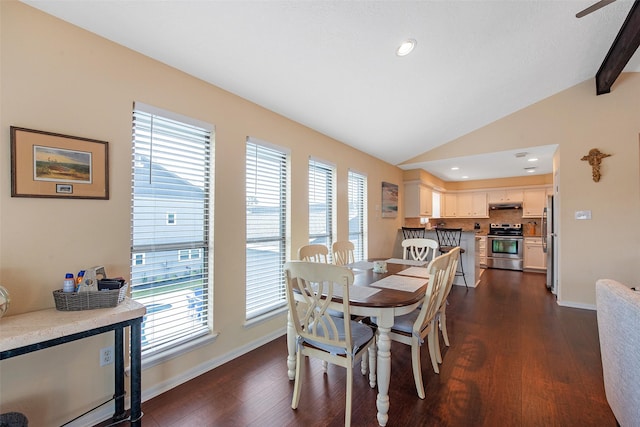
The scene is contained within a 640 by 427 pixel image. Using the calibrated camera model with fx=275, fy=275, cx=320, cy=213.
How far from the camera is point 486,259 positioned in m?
6.82

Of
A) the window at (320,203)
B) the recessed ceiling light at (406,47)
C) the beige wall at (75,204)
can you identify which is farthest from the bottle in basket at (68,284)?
the recessed ceiling light at (406,47)

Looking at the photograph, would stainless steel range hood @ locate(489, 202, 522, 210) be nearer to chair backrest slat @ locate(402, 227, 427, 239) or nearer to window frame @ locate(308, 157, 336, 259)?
chair backrest slat @ locate(402, 227, 427, 239)

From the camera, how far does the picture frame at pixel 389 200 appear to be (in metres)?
5.14

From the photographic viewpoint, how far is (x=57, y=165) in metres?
1.54

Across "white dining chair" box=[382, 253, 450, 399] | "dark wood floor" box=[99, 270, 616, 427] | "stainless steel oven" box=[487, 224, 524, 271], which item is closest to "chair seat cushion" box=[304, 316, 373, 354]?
"white dining chair" box=[382, 253, 450, 399]

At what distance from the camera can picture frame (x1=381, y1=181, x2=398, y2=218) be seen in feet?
16.9

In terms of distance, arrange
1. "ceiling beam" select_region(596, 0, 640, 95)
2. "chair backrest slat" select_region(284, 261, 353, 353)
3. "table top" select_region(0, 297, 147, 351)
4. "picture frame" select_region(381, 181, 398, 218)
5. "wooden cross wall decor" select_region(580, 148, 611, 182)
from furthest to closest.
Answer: "picture frame" select_region(381, 181, 398, 218)
"wooden cross wall decor" select_region(580, 148, 611, 182)
"ceiling beam" select_region(596, 0, 640, 95)
"chair backrest slat" select_region(284, 261, 353, 353)
"table top" select_region(0, 297, 147, 351)

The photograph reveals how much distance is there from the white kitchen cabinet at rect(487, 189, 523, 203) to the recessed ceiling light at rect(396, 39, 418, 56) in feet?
20.1

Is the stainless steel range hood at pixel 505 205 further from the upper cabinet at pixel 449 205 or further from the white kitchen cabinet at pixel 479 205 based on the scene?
the upper cabinet at pixel 449 205

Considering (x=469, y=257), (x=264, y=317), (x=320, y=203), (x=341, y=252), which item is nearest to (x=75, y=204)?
(x=264, y=317)

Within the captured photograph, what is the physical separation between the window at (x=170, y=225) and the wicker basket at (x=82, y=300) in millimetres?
427

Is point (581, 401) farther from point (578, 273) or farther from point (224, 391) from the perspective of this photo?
point (578, 273)

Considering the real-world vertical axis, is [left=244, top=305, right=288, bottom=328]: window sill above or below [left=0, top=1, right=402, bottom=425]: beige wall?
below

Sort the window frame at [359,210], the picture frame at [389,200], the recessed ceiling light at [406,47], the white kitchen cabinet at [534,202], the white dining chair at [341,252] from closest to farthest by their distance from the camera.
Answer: the recessed ceiling light at [406,47], the white dining chair at [341,252], the window frame at [359,210], the picture frame at [389,200], the white kitchen cabinet at [534,202]
